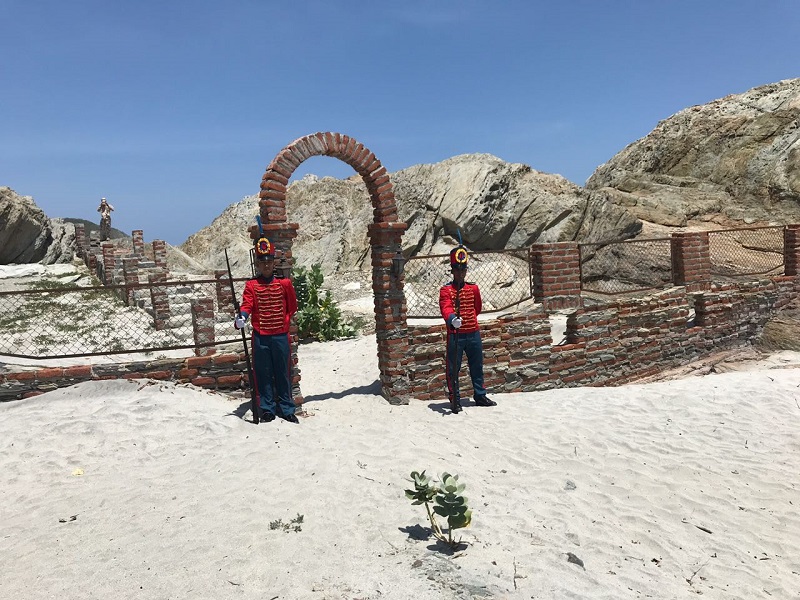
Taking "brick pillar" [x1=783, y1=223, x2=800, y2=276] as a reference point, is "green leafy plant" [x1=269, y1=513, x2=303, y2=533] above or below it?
below

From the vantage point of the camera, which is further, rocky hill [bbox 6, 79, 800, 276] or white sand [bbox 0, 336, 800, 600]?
rocky hill [bbox 6, 79, 800, 276]

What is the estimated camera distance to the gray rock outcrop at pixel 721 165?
15.9 metres

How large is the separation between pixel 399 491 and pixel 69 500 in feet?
8.56

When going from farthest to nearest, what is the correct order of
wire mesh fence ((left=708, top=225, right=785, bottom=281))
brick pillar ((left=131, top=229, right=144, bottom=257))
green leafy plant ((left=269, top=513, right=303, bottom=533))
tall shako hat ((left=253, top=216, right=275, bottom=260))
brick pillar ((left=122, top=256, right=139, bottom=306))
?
brick pillar ((left=131, top=229, right=144, bottom=257)) → brick pillar ((left=122, top=256, right=139, bottom=306)) → wire mesh fence ((left=708, top=225, right=785, bottom=281)) → tall shako hat ((left=253, top=216, right=275, bottom=260)) → green leafy plant ((left=269, top=513, right=303, bottom=533))

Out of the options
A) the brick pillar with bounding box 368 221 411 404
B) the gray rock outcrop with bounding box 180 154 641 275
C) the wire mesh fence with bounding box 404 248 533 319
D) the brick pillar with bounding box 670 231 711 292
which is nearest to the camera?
the brick pillar with bounding box 368 221 411 404

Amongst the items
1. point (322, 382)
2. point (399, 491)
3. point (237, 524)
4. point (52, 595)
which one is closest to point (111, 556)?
point (52, 595)

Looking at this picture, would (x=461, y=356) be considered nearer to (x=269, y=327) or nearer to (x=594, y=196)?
(x=269, y=327)

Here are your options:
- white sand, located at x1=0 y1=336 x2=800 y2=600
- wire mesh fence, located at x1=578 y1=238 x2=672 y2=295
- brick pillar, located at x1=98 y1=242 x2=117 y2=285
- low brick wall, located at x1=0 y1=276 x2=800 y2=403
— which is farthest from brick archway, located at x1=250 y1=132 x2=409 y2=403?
brick pillar, located at x1=98 y1=242 x2=117 y2=285

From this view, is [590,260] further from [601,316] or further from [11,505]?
[11,505]

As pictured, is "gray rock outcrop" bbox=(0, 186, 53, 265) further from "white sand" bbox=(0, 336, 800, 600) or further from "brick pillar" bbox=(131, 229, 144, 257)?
"white sand" bbox=(0, 336, 800, 600)

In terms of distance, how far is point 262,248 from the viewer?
619 centimetres

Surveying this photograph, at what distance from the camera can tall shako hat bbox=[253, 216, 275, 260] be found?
6191mm

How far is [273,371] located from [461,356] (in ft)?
7.44

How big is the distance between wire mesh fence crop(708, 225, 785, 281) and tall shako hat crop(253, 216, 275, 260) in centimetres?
923
